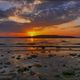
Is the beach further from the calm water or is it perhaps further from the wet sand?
the calm water

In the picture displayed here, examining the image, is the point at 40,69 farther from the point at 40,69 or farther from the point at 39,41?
the point at 39,41

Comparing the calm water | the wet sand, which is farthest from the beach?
the calm water

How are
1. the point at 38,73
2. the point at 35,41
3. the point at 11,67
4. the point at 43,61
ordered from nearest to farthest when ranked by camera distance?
1. the point at 38,73
2. the point at 11,67
3. the point at 43,61
4. the point at 35,41

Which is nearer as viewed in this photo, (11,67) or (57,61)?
(11,67)

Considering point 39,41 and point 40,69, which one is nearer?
point 40,69

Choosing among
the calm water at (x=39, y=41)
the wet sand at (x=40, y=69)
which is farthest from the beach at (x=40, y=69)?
the calm water at (x=39, y=41)

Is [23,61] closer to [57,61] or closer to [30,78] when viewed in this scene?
[57,61]

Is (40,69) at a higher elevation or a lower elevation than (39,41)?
lower

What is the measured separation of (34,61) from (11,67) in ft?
7.58

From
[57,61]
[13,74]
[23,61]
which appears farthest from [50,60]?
[13,74]

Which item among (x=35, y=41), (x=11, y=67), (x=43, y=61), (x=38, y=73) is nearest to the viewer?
(x=38, y=73)

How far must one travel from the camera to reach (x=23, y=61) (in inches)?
733

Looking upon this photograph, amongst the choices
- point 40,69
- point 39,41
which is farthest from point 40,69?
point 39,41

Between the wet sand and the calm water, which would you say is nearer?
the wet sand
